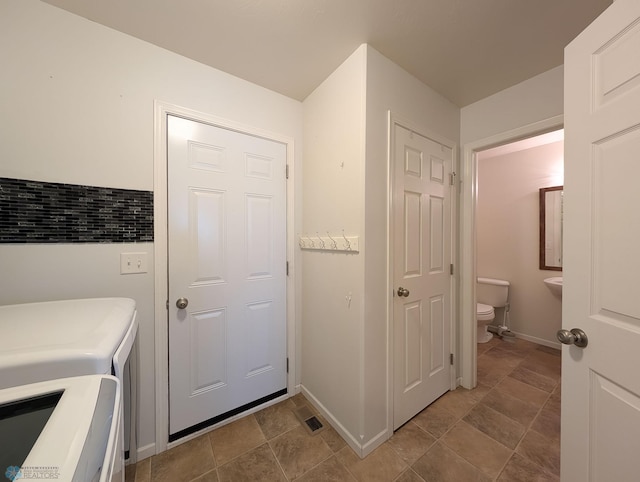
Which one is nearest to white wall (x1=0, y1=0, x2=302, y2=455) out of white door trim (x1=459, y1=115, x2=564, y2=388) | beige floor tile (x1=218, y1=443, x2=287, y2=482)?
beige floor tile (x1=218, y1=443, x2=287, y2=482)

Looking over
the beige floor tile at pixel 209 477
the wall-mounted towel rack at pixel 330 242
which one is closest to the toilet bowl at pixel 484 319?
the wall-mounted towel rack at pixel 330 242

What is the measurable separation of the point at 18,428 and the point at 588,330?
160 centimetres

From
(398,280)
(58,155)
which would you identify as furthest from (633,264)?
(58,155)

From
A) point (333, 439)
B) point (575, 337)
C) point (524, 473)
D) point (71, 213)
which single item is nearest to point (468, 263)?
point (575, 337)

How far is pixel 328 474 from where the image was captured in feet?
4.14

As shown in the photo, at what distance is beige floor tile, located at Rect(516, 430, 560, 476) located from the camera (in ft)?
4.29

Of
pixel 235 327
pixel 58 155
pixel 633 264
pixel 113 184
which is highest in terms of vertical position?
pixel 58 155

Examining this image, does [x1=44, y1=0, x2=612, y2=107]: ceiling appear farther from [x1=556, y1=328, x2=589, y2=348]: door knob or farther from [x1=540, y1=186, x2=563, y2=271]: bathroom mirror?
[x1=540, y1=186, x2=563, y2=271]: bathroom mirror

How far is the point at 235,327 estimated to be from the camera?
165 cm

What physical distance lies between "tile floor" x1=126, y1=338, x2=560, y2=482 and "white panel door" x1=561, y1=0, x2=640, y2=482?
0.64 m

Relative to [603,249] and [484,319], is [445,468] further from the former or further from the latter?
[484,319]

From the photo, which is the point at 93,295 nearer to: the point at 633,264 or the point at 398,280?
the point at 398,280

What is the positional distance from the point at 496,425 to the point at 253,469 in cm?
158

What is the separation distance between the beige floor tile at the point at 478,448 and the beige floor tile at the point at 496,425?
0.05m
